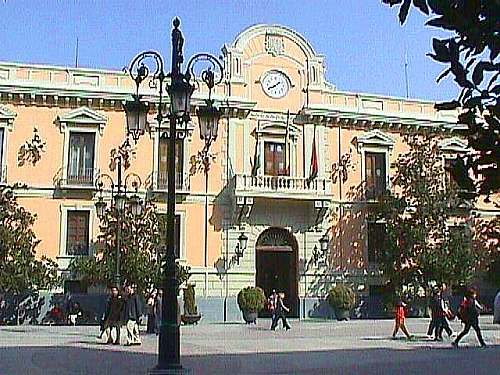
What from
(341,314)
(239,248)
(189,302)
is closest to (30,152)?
(189,302)

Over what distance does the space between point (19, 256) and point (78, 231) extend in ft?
11.6

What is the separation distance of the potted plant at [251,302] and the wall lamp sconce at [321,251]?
393cm

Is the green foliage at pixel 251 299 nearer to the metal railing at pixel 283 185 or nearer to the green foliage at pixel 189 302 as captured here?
the green foliage at pixel 189 302

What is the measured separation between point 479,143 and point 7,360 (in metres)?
13.7

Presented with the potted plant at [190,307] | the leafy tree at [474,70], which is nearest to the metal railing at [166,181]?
the potted plant at [190,307]

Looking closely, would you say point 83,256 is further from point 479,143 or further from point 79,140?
point 479,143

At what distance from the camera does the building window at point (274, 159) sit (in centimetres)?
3378

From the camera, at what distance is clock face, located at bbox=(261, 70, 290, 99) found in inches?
1344

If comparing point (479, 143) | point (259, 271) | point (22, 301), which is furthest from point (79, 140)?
point (479, 143)

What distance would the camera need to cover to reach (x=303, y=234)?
3356 cm

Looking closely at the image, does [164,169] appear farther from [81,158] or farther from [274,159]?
[274,159]

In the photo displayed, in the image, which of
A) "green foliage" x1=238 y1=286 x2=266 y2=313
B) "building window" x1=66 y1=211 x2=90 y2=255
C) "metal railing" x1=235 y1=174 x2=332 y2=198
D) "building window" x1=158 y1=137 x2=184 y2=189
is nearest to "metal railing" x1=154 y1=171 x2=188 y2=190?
"building window" x1=158 y1=137 x2=184 y2=189

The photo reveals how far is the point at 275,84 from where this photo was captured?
3428cm

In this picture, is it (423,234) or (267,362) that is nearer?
(267,362)
